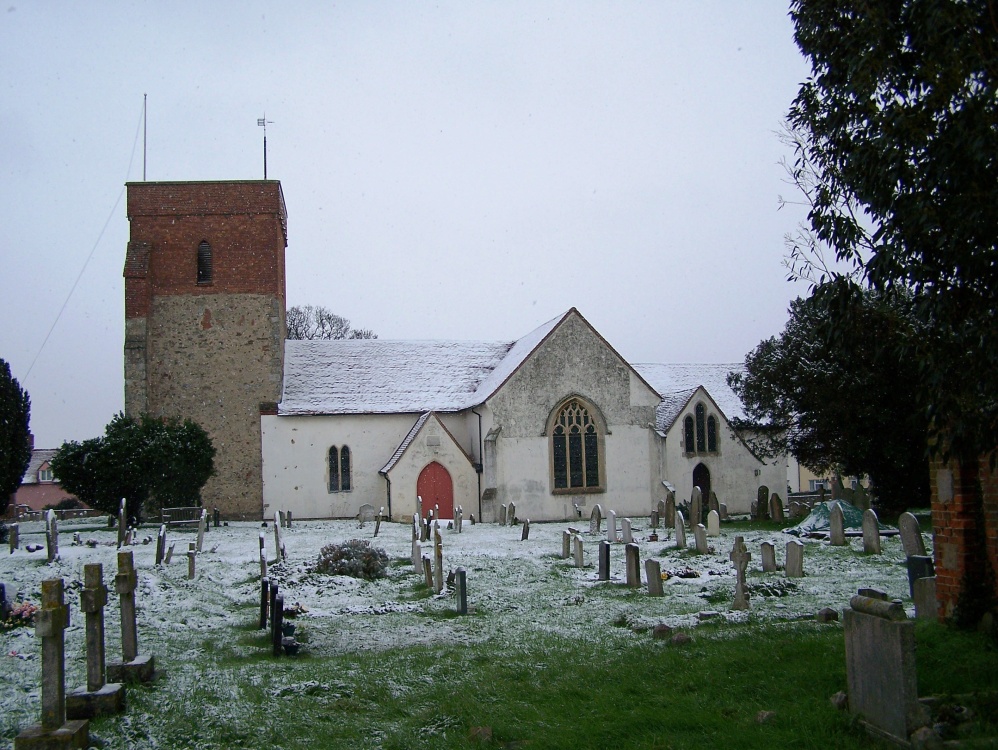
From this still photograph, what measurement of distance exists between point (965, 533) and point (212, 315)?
30.8 m

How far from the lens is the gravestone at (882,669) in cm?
611

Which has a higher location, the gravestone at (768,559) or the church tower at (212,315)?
the church tower at (212,315)

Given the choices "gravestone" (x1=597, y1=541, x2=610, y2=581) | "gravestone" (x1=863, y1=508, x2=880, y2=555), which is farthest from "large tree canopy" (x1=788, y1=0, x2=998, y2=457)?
"gravestone" (x1=863, y1=508, x2=880, y2=555)

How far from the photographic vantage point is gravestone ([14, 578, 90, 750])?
654 centimetres

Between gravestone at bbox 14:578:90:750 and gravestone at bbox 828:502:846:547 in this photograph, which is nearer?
gravestone at bbox 14:578:90:750

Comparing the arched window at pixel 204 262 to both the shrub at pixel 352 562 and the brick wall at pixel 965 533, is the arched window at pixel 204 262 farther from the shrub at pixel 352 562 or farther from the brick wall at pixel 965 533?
the brick wall at pixel 965 533

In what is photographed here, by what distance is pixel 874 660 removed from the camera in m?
6.43

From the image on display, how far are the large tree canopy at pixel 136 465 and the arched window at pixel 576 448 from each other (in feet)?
41.9

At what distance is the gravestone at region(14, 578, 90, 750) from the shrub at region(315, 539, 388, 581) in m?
10.1

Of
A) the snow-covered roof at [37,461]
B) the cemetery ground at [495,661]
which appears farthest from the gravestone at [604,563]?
the snow-covered roof at [37,461]

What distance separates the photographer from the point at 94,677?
7887 mm

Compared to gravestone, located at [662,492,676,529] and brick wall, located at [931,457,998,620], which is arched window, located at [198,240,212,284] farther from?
brick wall, located at [931,457,998,620]

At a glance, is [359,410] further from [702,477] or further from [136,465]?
[702,477]

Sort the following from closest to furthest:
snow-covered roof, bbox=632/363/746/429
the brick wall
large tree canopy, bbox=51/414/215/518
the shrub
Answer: the brick wall < the shrub < large tree canopy, bbox=51/414/215/518 < snow-covered roof, bbox=632/363/746/429
